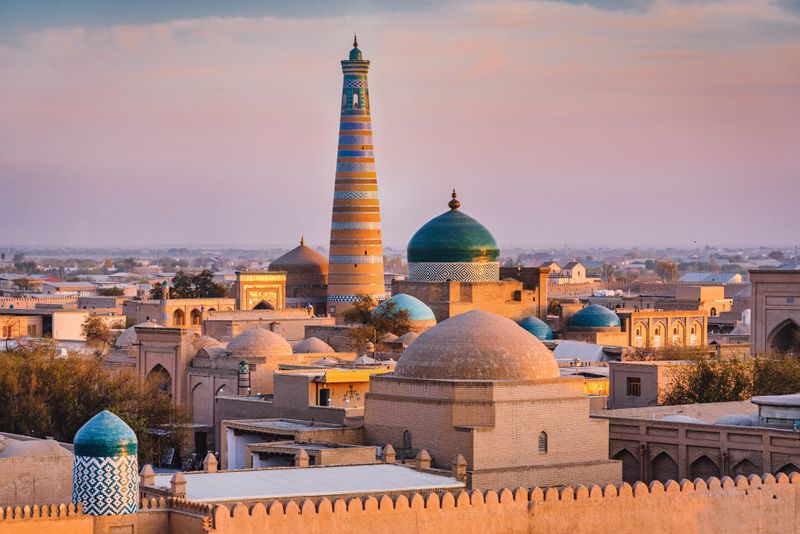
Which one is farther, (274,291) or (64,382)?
(274,291)

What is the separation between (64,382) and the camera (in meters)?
36.8

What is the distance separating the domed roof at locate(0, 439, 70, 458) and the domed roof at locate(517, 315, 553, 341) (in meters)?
25.9

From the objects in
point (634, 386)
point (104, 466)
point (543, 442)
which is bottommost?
point (543, 442)

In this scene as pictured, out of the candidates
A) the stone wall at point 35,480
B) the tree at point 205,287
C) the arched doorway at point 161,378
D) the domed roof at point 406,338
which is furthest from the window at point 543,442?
the tree at point 205,287

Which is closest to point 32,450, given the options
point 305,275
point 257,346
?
point 257,346

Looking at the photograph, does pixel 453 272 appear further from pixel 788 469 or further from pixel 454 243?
pixel 788 469

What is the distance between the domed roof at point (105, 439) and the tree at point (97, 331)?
3639 centimetres

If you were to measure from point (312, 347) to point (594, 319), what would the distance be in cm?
1041

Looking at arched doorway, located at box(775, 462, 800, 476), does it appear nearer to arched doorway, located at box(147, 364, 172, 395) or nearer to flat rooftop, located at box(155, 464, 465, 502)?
flat rooftop, located at box(155, 464, 465, 502)

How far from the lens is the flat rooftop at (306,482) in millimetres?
22281

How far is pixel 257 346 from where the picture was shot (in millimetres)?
39719

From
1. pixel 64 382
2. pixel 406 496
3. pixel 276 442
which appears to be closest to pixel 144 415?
pixel 64 382

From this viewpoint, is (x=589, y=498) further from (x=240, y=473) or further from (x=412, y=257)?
(x=412, y=257)

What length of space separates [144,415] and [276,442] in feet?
29.3
